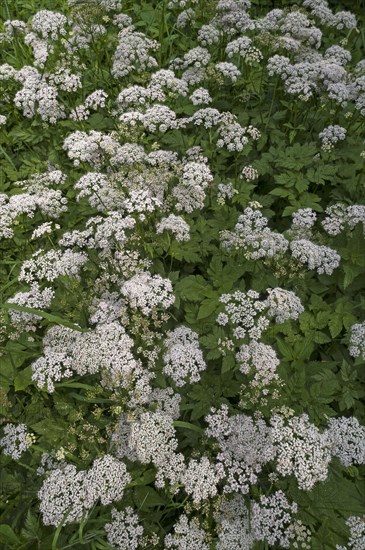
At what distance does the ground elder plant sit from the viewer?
4.72m

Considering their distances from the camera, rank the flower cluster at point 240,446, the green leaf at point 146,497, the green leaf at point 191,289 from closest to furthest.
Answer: the flower cluster at point 240,446 → the green leaf at point 146,497 → the green leaf at point 191,289

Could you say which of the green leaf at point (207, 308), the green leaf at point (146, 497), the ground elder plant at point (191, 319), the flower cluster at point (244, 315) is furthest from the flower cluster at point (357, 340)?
the green leaf at point (146, 497)

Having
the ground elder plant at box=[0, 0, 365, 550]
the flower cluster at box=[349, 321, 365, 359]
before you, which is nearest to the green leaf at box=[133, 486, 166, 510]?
the ground elder plant at box=[0, 0, 365, 550]

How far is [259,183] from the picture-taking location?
7906 millimetres

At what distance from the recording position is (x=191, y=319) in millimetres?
5949

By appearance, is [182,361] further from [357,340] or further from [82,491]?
[357,340]

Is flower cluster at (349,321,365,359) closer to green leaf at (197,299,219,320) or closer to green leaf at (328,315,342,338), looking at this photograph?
green leaf at (328,315,342,338)

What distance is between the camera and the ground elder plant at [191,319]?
15.5 ft

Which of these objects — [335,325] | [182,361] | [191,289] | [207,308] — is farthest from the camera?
[191,289]

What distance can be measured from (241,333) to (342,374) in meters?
1.35

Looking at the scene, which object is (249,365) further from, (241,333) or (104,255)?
(104,255)

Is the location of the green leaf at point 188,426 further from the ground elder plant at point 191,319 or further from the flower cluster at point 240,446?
the flower cluster at point 240,446

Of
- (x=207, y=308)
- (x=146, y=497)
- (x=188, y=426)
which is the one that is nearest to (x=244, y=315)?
(x=207, y=308)

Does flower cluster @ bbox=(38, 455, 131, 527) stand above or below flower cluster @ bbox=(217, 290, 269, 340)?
below
